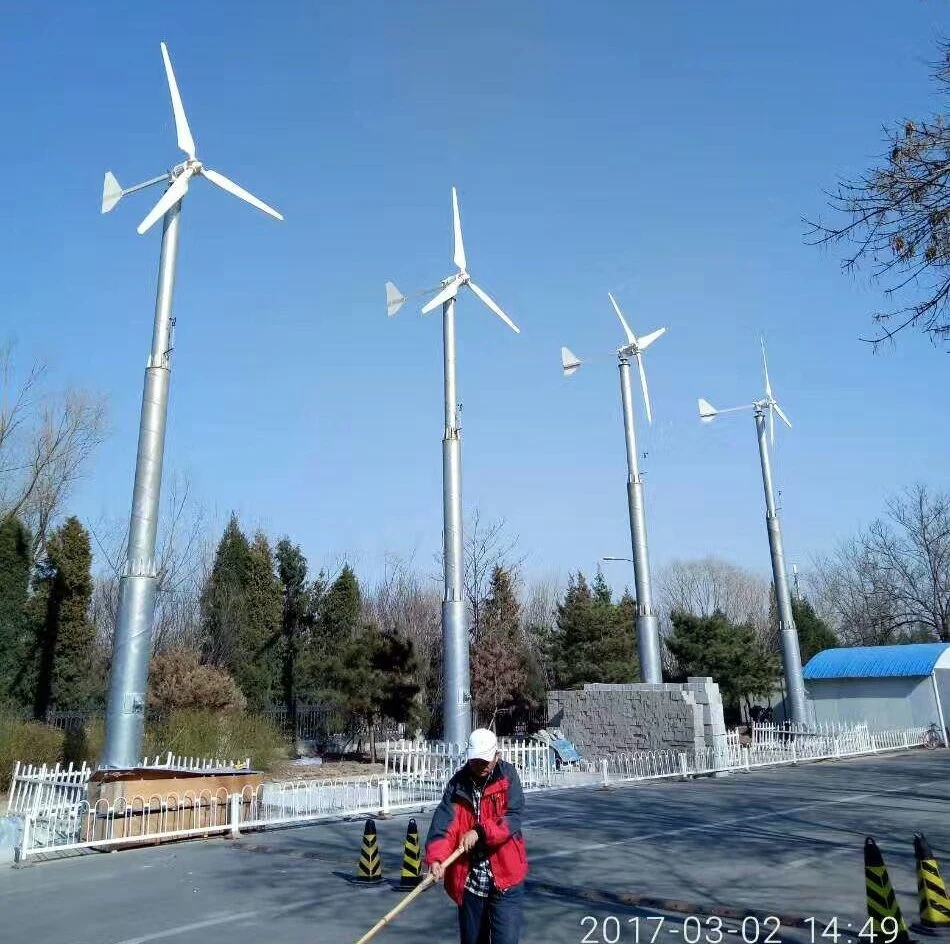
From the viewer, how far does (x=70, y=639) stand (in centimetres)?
2620

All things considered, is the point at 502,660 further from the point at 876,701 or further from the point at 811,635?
the point at 811,635

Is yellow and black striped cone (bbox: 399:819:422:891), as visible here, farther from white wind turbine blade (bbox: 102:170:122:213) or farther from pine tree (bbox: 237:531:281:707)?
pine tree (bbox: 237:531:281:707)

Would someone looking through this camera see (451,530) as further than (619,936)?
Yes

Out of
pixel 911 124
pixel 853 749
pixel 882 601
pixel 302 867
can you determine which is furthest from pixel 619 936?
pixel 882 601

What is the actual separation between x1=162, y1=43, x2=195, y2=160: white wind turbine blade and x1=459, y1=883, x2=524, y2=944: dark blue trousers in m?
15.0

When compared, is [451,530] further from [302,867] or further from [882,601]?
[882,601]

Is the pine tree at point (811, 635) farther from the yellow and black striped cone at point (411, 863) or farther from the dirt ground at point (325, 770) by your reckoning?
the yellow and black striped cone at point (411, 863)

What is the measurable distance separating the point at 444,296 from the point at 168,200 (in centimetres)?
713

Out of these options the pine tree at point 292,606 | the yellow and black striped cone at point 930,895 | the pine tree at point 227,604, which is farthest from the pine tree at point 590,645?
the yellow and black striped cone at point 930,895

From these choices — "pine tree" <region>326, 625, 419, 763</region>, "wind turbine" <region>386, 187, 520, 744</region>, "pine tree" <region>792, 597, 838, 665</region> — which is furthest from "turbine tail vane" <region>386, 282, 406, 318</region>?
"pine tree" <region>792, 597, 838, 665</region>

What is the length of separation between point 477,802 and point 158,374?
36.8ft

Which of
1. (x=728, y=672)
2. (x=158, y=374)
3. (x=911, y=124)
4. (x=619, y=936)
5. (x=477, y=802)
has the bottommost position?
(x=619, y=936)

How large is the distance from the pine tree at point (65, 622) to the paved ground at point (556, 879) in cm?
1642

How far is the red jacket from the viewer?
466 centimetres
